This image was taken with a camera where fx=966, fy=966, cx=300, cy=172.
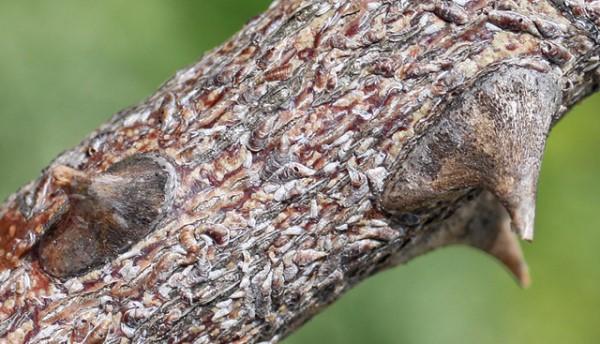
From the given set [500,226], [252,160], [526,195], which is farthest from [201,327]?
[500,226]

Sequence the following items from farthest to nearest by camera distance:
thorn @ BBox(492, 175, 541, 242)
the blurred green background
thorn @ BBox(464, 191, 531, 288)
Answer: the blurred green background → thorn @ BBox(464, 191, 531, 288) → thorn @ BBox(492, 175, 541, 242)

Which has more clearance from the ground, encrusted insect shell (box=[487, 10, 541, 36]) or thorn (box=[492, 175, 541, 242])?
encrusted insect shell (box=[487, 10, 541, 36])

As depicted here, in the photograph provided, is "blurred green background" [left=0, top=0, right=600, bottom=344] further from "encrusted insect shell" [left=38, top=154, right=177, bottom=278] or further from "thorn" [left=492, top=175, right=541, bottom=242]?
"thorn" [left=492, top=175, right=541, bottom=242]

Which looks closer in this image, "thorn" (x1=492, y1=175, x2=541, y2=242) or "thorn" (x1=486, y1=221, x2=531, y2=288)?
"thorn" (x1=492, y1=175, x2=541, y2=242)

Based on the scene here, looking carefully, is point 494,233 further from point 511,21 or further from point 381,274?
point 381,274

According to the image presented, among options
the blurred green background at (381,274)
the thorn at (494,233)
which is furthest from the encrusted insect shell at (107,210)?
the blurred green background at (381,274)

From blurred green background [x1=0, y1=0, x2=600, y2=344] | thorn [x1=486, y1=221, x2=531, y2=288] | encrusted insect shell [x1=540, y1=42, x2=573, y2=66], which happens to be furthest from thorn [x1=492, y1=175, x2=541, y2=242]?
blurred green background [x1=0, y1=0, x2=600, y2=344]

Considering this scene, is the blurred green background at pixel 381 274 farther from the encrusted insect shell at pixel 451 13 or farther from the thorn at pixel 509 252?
the encrusted insect shell at pixel 451 13

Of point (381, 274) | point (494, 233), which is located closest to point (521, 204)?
point (494, 233)
